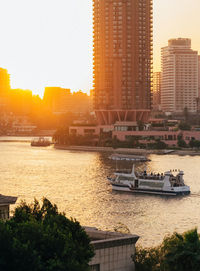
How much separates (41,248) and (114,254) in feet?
6.26

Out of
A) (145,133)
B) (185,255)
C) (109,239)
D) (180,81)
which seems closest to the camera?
(185,255)

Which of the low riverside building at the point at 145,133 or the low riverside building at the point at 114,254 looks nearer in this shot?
the low riverside building at the point at 114,254

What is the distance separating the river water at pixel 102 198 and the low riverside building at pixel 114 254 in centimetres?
937

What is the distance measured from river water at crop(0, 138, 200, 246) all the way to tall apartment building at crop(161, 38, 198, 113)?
120651 millimetres

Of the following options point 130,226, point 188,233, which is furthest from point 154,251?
point 130,226

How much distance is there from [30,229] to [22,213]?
1235 mm

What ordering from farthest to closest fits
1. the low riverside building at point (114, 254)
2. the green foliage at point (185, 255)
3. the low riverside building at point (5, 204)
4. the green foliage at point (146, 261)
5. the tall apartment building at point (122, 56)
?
the tall apartment building at point (122, 56)
the low riverside building at point (5, 204)
the green foliage at point (146, 261)
the low riverside building at point (114, 254)
the green foliage at point (185, 255)

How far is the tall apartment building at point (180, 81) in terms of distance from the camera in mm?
188250

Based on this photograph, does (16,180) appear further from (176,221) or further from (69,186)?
(176,221)

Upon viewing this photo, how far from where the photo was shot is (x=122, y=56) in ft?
352

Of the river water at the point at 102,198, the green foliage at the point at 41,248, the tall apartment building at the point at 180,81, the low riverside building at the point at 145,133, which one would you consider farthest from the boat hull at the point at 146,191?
the tall apartment building at the point at 180,81

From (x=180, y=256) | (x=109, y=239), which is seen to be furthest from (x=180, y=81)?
(x=180, y=256)

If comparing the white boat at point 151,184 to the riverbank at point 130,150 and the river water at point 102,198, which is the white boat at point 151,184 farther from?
the riverbank at point 130,150

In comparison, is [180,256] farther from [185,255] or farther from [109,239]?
[109,239]
